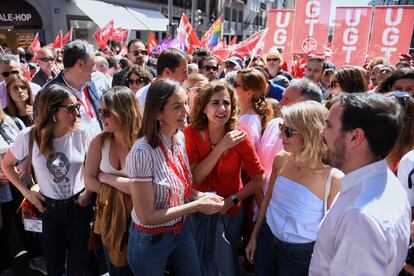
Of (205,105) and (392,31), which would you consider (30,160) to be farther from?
(392,31)

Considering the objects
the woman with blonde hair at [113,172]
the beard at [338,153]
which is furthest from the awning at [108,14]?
the beard at [338,153]

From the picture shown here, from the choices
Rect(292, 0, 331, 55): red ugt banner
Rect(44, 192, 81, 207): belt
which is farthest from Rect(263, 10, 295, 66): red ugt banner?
Rect(44, 192, 81, 207): belt

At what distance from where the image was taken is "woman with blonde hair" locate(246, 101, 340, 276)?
76.3 inches

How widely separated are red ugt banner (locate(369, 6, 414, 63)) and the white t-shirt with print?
7892mm

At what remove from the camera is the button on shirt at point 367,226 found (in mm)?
1161

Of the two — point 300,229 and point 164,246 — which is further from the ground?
point 300,229

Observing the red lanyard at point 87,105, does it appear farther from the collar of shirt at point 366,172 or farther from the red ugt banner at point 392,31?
the red ugt banner at point 392,31

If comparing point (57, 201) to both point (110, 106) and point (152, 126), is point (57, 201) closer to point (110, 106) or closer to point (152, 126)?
point (110, 106)

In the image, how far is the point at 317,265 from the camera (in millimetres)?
1474

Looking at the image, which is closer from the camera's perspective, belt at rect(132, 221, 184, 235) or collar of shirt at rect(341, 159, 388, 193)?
collar of shirt at rect(341, 159, 388, 193)

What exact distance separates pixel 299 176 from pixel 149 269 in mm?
1079

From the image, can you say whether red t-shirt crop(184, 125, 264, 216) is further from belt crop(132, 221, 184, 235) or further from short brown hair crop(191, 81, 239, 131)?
belt crop(132, 221, 184, 235)

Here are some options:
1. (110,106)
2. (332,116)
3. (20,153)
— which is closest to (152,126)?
(110,106)

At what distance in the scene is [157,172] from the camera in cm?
→ 184
